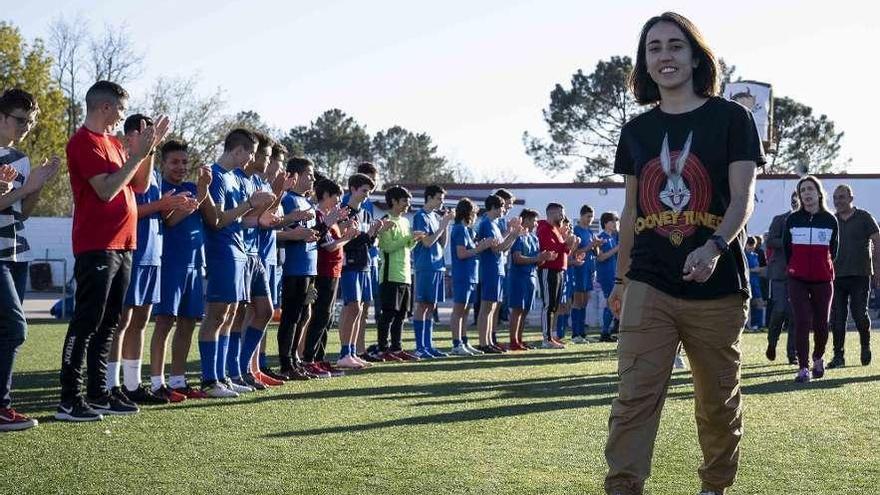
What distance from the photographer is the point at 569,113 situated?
6612cm

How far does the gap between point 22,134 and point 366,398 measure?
3.44 meters

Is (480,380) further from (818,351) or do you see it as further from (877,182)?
(877,182)

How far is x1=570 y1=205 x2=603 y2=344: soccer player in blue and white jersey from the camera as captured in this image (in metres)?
19.0

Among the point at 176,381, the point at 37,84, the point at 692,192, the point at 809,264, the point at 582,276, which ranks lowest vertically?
the point at 176,381

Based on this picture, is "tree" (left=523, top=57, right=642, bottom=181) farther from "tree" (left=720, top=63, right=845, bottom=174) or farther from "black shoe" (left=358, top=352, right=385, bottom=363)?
"black shoe" (left=358, top=352, right=385, bottom=363)

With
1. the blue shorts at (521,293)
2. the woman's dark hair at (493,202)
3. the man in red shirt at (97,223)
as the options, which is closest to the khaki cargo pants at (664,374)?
the man in red shirt at (97,223)

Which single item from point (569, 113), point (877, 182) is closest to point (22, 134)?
point (877, 182)

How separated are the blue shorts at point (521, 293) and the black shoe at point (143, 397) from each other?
835 centimetres

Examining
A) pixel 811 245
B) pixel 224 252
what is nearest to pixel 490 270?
pixel 811 245

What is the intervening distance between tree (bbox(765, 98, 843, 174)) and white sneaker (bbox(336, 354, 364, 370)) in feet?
181

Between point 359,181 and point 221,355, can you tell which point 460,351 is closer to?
point 359,181

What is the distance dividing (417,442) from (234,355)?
3528 mm

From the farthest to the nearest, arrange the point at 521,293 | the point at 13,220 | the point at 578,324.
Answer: the point at 578,324 < the point at 521,293 < the point at 13,220

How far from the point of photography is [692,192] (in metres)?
4.82
